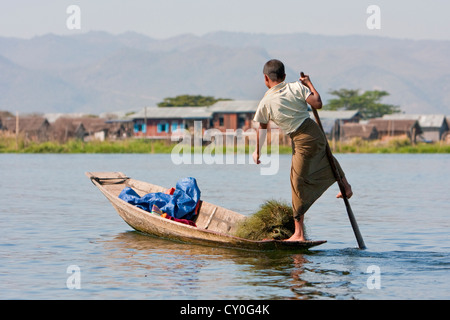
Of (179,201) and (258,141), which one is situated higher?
(258,141)

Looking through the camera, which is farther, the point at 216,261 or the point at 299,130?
the point at 216,261

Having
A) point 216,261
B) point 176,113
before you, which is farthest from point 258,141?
point 176,113

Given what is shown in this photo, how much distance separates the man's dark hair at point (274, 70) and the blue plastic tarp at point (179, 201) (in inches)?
123

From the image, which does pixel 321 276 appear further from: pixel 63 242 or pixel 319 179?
pixel 63 242

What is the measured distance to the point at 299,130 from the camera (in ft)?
30.7

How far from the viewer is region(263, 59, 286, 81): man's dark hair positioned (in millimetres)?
9219

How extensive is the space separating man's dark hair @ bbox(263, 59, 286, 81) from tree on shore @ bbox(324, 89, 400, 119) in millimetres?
96243

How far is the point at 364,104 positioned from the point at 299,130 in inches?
3887

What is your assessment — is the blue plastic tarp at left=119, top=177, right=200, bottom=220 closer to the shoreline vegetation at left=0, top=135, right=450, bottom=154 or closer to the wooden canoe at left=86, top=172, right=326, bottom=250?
the wooden canoe at left=86, top=172, right=326, bottom=250

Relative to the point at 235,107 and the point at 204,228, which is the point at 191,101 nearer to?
the point at 235,107

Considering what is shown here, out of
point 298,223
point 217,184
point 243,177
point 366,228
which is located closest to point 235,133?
point 243,177
